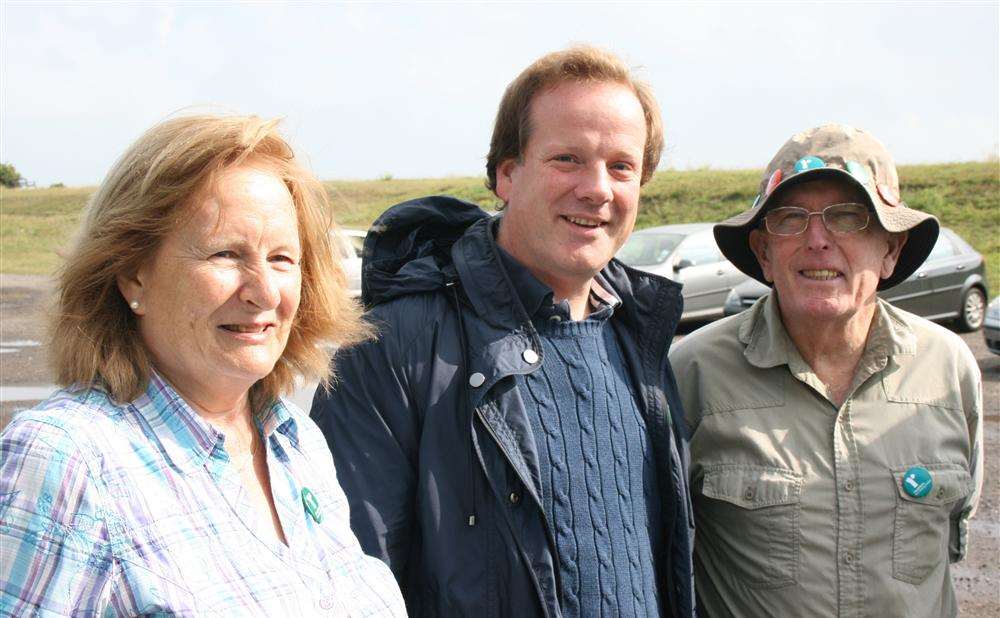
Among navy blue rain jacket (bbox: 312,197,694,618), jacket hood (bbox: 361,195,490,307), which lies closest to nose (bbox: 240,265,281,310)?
navy blue rain jacket (bbox: 312,197,694,618)

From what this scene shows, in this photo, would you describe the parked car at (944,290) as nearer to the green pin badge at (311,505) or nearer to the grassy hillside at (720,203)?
the grassy hillside at (720,203)

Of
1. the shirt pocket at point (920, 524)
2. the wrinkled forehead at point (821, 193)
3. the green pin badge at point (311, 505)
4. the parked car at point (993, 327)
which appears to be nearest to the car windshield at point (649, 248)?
the parked car at point (993, 327)

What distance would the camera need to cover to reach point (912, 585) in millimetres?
2521

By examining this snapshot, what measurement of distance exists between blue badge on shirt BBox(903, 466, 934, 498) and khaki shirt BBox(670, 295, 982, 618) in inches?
0.6

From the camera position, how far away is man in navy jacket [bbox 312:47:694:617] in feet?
6.96

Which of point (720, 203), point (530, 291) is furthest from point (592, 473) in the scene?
point (720, 203)

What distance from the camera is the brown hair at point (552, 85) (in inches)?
95.1

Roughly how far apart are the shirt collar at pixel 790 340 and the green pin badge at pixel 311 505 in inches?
59.2

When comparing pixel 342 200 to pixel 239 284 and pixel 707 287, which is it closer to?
pixel 239 284

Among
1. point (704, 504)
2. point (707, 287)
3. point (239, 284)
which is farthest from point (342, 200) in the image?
point (707, 287)

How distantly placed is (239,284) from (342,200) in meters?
0.51

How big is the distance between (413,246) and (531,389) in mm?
558

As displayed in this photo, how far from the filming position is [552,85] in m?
2.43

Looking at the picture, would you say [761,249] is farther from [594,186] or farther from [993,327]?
[993,327]
